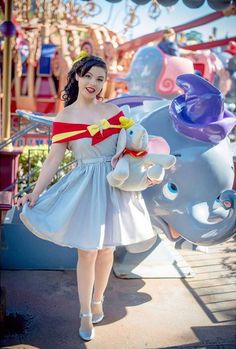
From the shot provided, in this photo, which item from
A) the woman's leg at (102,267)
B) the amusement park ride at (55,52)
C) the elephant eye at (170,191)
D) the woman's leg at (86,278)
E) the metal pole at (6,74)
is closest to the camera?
the woman's leg at (86,278)

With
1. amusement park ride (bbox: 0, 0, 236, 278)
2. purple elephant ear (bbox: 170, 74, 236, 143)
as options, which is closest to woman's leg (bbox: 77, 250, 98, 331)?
purple elephant ear (bbox: 170, 74, 236, 143)

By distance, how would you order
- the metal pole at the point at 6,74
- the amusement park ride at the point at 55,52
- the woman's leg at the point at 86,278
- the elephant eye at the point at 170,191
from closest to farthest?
the woman's leg at the point at 86,278 → the elephant eye at the point at 170,191 → the metal pole at the point at 6,74 → the amusement park ride at the point at 55,52

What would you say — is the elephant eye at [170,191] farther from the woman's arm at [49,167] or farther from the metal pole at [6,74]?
the metal pole at [6,74]

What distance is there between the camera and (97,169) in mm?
2445

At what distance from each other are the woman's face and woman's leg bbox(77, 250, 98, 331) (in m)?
0.88

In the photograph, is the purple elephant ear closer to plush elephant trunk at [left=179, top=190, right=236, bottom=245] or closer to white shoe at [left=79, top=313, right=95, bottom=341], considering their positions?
plush elephant trunk at [left=179, top=190, right=236, bottom=245]

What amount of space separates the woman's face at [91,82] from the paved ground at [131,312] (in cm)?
140

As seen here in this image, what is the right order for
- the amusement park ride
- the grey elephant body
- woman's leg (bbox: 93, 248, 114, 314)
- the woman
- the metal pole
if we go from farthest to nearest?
1. the amusement park ride
2. the metal pole
3. the grey elephant body
4. woman's leg (bbox: 93, 248, 114, 314)
5. the woman

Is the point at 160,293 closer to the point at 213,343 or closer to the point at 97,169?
the point at 213,343

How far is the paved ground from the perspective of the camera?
2535mm

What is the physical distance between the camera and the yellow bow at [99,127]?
237 centimetres

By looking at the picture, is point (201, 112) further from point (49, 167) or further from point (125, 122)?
point (49, 167)

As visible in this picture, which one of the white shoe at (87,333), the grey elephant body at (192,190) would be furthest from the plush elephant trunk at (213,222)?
the white shoe at (87,333)

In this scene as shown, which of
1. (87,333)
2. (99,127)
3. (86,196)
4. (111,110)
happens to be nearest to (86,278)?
(87,333)
